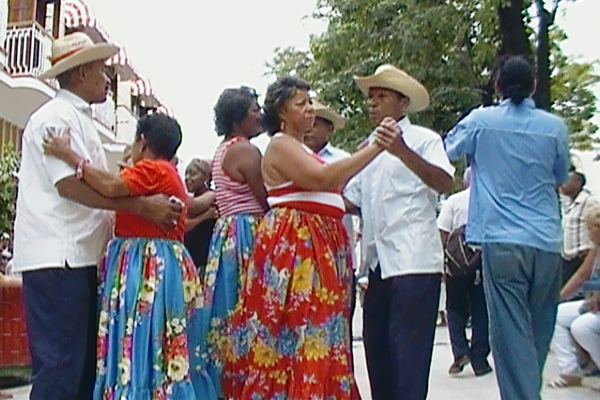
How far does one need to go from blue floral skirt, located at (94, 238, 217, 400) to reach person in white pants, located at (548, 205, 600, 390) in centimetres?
273

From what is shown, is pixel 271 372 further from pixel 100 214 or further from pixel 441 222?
pixel 441 222

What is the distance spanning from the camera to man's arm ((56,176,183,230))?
10.9ft

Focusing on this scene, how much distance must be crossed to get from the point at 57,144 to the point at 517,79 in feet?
7.31

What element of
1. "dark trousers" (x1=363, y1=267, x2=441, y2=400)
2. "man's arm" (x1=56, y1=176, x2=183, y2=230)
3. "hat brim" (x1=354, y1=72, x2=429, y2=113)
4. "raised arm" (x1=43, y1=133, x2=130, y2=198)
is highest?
"hat brim" (x1=354, y1=72, x2=429, y2=113)

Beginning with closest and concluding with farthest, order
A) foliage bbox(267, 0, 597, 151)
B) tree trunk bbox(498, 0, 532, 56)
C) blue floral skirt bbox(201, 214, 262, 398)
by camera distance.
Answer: blue floral skirt bbox(201, 214, 262, 398), tree trunk bbox(498, 0, 532, 56), foliage bbox(267, 0, 597, 151)

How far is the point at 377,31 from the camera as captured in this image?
1379 cm

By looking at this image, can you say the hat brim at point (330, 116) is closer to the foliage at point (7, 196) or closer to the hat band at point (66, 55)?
the hat band at point (66, 55)

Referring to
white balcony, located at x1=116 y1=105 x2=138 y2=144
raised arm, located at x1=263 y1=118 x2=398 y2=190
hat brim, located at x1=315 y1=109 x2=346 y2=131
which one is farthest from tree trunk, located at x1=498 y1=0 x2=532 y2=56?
white balcony, located at x1=116 y1=105 x2=138 y2=144

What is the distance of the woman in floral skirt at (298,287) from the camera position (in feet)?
11.6

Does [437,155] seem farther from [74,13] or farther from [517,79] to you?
[74,13]

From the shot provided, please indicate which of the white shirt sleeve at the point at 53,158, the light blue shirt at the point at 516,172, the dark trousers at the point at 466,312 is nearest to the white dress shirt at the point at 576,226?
the dark trousers at the point at 466,312

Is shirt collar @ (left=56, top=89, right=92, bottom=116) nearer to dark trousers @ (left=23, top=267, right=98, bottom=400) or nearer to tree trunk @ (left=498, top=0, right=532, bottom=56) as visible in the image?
dark trousers @ (left=23, top=267, right=98, bottom=400)

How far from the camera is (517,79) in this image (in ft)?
13.1

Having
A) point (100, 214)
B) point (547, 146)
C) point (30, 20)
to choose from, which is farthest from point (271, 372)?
point (30, 20)
